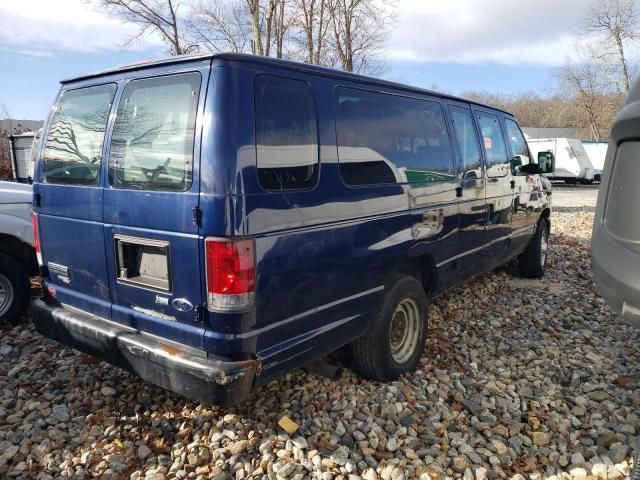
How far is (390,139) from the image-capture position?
3.42m

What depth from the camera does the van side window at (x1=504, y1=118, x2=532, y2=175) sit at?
18.0 feet

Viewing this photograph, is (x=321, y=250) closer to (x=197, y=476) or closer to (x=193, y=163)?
(x=193, y=163)

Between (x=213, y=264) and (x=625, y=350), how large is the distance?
3758 millimetres

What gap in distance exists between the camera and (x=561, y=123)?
1928 inches

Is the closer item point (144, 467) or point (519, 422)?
point (144, 467)

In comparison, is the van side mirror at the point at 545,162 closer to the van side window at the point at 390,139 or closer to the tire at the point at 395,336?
the van side window at the point at 390,139

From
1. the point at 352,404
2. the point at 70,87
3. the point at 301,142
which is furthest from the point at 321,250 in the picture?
the point at 70,87

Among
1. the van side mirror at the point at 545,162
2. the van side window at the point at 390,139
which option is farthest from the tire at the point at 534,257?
the van side window at the point at 390,139

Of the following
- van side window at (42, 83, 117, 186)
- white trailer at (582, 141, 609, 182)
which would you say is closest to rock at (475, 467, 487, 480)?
van side window at (42, 83, 117, 186)

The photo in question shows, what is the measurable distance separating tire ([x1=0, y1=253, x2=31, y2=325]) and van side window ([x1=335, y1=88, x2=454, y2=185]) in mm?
3410

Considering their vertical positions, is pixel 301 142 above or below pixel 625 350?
above

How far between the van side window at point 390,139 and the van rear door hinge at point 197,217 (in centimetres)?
95

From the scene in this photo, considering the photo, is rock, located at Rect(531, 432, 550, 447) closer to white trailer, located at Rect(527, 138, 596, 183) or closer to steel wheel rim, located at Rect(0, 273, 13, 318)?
steel wheel rim, located at Rect(0, 273, 13, 318)

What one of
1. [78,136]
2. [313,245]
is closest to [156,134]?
[78,136]
